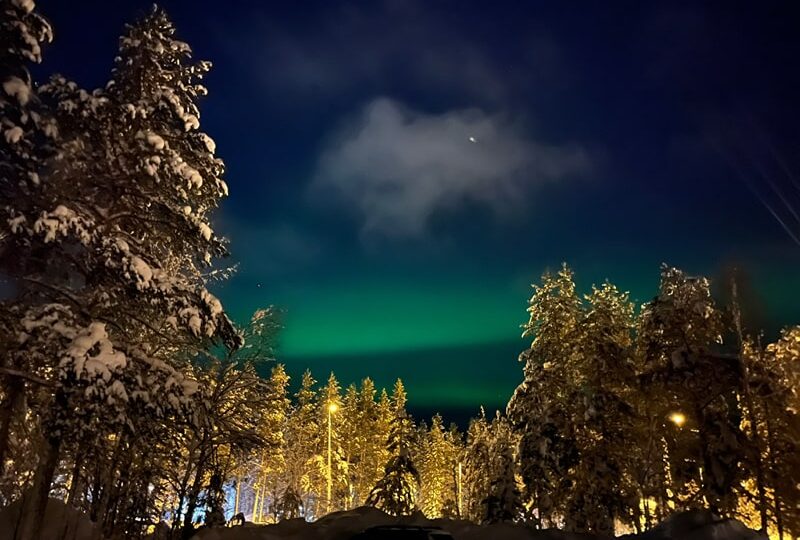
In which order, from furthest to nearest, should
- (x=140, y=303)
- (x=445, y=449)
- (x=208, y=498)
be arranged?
(x=445, y=449), (x=208, y=498), (x=140, y=303)

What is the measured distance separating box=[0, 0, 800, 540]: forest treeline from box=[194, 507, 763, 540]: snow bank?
6.81 ft

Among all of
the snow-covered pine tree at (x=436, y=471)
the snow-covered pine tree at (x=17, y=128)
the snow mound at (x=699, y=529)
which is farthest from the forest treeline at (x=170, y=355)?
the snow-covered pine tree at (x=436, y=471)

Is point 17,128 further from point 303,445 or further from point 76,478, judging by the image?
point 303,445

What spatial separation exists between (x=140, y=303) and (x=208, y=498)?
8.80 meters

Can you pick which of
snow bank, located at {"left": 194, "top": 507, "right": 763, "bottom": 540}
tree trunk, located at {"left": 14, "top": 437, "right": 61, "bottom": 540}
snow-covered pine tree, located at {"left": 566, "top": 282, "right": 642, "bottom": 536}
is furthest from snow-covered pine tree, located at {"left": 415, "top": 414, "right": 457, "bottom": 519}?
tree trunk, located at {"left": 14, "top": 437, "right": 61, "bottom": 540}

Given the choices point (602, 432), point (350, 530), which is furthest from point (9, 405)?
point (602, 432)

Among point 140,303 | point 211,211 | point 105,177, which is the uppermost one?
point 211,211

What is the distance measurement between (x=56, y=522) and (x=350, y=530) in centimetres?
776

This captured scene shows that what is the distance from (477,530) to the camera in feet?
55.8

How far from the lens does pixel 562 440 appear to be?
24.8 metres

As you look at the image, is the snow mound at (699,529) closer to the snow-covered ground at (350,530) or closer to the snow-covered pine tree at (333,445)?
the snow-covered ground at (350,530)

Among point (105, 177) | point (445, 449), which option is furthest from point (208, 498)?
point (445, 449)

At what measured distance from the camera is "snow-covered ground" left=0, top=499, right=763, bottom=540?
15.2 metres

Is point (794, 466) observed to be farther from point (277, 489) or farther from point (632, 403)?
point (277, 489)
